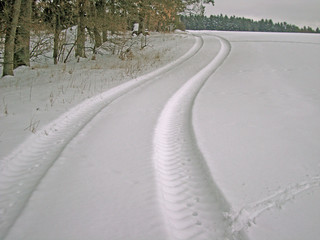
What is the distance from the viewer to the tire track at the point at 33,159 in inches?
93.1

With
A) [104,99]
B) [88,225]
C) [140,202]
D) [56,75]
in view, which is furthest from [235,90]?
[56,75]

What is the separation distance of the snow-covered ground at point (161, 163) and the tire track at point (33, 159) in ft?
0.05

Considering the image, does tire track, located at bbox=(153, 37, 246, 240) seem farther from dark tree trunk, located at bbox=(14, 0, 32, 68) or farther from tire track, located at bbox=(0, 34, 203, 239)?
dark tree trunk, located at bbox=(14, 0, 32, 68)

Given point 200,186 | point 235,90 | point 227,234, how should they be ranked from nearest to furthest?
point 227,234, point 200,186, point 235,90

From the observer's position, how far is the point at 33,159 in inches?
130

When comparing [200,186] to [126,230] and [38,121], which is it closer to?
[126,230]

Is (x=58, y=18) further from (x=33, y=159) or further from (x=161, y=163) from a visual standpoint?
(x=161, y=163)

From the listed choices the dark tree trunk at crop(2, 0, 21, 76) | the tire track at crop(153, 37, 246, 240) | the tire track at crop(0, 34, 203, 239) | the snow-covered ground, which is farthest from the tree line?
the tire track at crop(153, 37, 246, 240)

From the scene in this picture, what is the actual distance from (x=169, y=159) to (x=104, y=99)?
3.62m

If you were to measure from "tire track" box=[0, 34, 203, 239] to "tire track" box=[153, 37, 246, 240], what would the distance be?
1.42 m

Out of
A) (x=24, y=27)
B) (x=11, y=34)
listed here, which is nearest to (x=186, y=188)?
(x=11, y=34)

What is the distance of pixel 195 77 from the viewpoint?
344 inches

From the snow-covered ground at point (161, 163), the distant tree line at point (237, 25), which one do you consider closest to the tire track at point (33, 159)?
the snow-covered ground at point (161, 163)

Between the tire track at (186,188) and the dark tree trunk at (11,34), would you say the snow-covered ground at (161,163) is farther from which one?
the dark tree trunk at (11,34)
